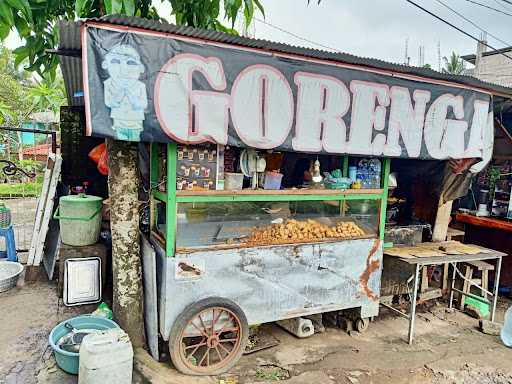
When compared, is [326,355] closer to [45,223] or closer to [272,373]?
[272,373]

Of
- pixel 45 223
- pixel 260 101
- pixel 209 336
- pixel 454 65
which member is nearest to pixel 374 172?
pixel 260 101

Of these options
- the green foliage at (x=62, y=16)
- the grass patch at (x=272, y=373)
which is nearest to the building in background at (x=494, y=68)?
the green foliage at (x=62, y=16)

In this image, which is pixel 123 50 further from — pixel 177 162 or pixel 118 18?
pixel 177 162

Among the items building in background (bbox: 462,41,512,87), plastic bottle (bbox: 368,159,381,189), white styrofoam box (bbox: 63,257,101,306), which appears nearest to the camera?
white styrofoam box (bbox: 63,257,101,306)

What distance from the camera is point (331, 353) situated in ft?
13.6

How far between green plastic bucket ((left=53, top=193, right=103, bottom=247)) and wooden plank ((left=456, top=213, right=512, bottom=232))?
606cm

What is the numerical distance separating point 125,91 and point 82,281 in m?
2.60

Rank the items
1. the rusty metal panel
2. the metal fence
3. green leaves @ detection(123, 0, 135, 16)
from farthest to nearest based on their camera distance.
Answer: the metal fence, the rusty metal panel, green leaves @ detection(123, 0, 135, 16)

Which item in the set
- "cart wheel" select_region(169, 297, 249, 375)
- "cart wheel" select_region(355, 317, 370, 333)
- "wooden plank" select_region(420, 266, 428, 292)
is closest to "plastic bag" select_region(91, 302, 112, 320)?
"cart wheel" select_region(169, 297, 249, 375)

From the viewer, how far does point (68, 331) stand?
11.7ft

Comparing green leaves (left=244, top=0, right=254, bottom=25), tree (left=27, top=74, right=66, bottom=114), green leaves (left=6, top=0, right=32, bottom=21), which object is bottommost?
green leaves (left=6, top=0, right=32, bottom=21)

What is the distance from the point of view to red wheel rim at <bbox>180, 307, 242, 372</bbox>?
11.7 ft

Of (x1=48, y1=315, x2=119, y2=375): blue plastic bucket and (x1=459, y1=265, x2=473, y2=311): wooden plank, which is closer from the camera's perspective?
(x1=48, y1=315, x2=119, y2=375): blue plastic bucket

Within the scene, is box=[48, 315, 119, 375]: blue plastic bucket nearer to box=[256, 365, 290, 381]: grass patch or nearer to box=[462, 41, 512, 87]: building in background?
box=[256, 365, 290, 381]: grass patch
